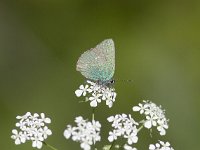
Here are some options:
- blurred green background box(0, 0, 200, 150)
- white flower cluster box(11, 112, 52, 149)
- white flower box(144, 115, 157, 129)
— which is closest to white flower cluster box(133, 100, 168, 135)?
white flower box(144, 115, 157, 129)

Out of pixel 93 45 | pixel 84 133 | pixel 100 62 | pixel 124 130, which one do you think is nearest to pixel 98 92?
pixel 100 62

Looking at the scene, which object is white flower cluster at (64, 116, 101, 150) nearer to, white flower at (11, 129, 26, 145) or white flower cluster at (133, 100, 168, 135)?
white flower at (11, 129, 26, 145)

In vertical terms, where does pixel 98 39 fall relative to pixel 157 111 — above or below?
above

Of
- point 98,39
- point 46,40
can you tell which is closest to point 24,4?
point 46,40

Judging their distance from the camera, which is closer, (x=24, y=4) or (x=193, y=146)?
(x=193, y=146)

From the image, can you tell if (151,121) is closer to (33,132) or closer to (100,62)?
(100,62)

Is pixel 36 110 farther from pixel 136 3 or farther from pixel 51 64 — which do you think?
pixel 136 3

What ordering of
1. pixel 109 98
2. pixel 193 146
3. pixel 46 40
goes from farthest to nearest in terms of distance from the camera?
pixel 46 40, pixel 193 146, pixel 109 98

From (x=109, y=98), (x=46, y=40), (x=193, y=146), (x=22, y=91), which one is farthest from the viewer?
(x=46, y=40)
